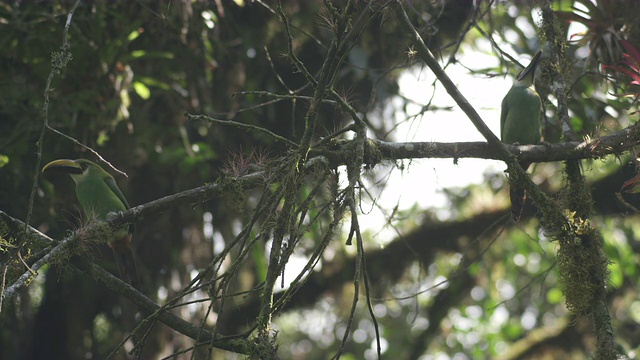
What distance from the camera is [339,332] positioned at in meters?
9.26

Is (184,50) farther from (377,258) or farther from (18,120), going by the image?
(377,258)

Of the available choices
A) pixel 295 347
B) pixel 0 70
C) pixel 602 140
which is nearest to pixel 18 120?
pixel 0 70

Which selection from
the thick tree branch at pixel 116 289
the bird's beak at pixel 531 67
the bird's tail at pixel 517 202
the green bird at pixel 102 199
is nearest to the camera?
the thick tree branch at pixel 116 289

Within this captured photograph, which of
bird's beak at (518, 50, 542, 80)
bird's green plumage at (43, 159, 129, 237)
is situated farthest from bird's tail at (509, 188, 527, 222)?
bird's green plumage at (43, 159, 129, 237)

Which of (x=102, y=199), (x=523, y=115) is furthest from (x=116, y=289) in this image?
(x=523, y=115)

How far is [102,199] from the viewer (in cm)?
459

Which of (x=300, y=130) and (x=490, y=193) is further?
(x=490, y=193)

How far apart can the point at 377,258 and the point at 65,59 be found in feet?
13.6

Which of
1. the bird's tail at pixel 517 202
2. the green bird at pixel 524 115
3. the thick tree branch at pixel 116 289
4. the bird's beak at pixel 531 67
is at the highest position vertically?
the bird's beak at pixel 531 67

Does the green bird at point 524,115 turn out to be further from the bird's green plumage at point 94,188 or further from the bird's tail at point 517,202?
the bird's green plumage at point 94,188

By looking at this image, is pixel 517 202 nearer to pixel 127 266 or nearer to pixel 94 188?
pixel 127 266

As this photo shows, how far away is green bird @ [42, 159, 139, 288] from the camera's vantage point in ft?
15.0

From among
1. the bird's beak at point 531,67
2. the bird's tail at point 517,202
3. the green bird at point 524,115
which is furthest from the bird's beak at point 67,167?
the bird's beak at point 531,67

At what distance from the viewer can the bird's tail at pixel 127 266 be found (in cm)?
463
